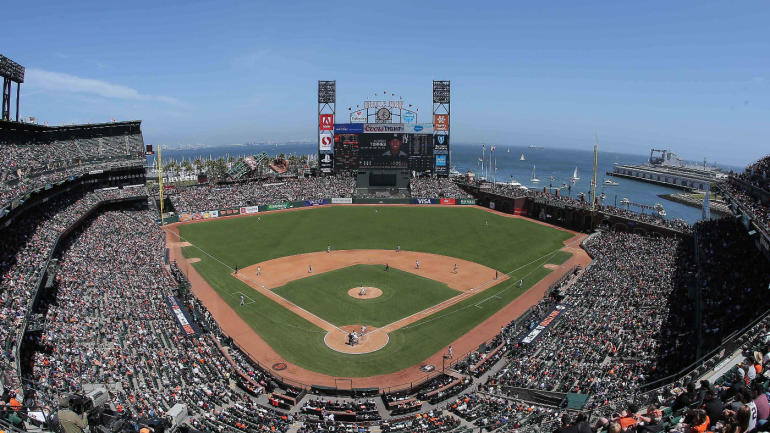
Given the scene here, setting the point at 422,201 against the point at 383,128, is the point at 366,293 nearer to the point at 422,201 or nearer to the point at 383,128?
the point at 422,201

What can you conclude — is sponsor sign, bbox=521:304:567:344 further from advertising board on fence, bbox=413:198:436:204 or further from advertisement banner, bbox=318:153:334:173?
advertisement banner, bbox=318:153:334:173

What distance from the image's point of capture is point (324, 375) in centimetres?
2797

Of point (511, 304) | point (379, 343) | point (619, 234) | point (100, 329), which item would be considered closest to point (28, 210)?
point (100, 329)

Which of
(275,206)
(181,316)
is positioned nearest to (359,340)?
(181,316)

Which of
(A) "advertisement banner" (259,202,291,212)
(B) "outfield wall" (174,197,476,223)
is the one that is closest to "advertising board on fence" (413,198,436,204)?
(B) "outfield wall" (174,197,476,223)

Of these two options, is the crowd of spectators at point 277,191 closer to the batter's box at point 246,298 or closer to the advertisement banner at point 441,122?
the advertisement banner at point 441,122

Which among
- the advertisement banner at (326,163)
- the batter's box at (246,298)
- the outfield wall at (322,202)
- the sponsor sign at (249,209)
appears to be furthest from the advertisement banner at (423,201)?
the batter's box at (246,298)

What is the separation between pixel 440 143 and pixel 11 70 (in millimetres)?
59337

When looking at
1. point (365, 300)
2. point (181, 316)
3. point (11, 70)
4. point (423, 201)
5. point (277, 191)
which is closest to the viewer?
point (181, 316)

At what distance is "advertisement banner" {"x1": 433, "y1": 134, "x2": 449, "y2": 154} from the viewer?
83.4 meters

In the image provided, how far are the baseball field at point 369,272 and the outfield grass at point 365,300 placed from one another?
87mm

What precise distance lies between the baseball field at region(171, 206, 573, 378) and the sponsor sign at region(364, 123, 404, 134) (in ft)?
48.5

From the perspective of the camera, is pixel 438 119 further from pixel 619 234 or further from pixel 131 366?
pixel 131 366

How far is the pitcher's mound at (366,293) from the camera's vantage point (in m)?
39.8
